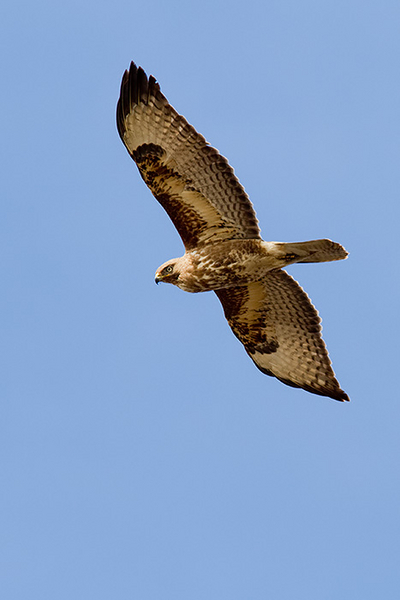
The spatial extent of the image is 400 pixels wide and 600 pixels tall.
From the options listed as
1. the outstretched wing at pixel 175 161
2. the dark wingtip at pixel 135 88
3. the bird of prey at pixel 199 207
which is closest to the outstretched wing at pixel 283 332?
the bird of prey at pixel 199 207

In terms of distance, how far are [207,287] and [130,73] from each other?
2.73 m

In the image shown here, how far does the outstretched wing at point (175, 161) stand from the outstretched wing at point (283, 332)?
1.27 m

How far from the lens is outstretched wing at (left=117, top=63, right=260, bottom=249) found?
11734mm

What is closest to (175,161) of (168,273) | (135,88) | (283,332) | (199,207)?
(199,207)

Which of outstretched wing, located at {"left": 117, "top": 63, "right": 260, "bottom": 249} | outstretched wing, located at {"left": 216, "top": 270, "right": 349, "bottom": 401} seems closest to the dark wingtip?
outstretched wing, located at {"left": 117, "top": 63, "right": 260, "bottom": 249}

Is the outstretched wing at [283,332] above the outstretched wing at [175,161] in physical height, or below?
below

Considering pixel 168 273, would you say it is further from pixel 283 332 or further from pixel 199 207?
pixel 283 332

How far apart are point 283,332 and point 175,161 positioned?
118 inches

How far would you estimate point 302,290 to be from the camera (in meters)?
12.9

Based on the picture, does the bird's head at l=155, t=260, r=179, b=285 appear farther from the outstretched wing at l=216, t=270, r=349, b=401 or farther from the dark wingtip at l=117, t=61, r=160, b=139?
the dark wingtip at l=117, t=61, r=160, b=139

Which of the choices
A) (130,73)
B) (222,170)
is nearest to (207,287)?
(222,170)

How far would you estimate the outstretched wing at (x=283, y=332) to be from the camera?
13.0 meters

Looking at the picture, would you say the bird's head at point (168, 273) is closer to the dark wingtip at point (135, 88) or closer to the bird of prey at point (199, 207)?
the bird of prey at point (199, 207)

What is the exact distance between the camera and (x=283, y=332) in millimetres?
13461
